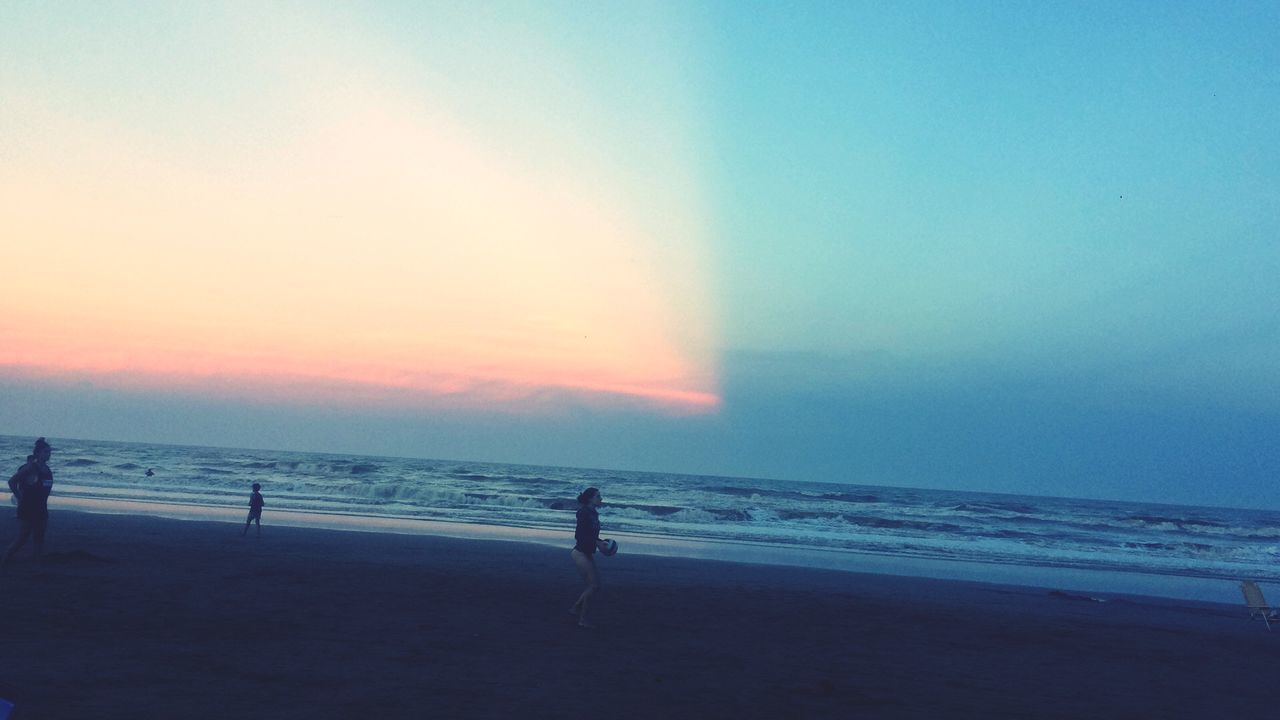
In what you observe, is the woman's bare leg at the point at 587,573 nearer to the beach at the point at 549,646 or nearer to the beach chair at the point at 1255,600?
the beach at the point at 549,646

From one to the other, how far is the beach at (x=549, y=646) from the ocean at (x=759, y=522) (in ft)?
33.5

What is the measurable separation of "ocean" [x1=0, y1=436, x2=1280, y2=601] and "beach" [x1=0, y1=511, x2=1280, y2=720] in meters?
10.2

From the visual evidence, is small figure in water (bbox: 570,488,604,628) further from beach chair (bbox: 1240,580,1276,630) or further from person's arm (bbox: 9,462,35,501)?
beach chair (bbox: 1240,580,1276,630)

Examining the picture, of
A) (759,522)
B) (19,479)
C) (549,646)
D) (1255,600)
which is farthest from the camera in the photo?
(759,522)

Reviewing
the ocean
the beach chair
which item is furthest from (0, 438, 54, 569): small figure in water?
the beach chair

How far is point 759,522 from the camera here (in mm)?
47531

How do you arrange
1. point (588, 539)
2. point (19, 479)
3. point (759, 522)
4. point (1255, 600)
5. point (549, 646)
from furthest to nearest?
point (759, 522)
point (1255, 600)
point (19, 479)
point (588, 539)
point (549, 646)

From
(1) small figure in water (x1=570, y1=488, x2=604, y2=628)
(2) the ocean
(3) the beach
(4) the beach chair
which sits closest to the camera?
(3) the beach

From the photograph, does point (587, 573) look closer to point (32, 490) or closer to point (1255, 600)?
point (32, 490)

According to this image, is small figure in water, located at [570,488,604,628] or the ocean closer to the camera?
small figure in water, located at [570,488,604,628]

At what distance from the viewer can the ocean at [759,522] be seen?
29.2 meters

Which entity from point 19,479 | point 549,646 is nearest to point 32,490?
point 19,479

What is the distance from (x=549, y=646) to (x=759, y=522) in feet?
125

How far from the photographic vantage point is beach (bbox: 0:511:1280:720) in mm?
7797
